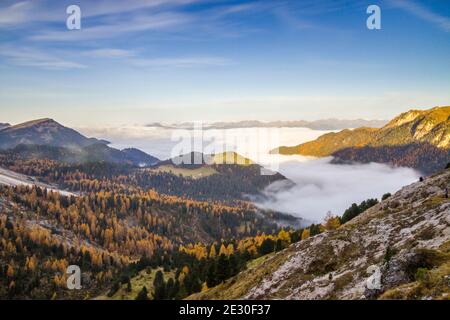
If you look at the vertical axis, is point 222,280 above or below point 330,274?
below

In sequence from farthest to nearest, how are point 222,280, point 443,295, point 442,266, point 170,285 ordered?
1. point 170,285
2. point 222,280
3. point 442,266
4. point 443,295

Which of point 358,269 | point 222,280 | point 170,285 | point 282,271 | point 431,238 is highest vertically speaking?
point 431,238
